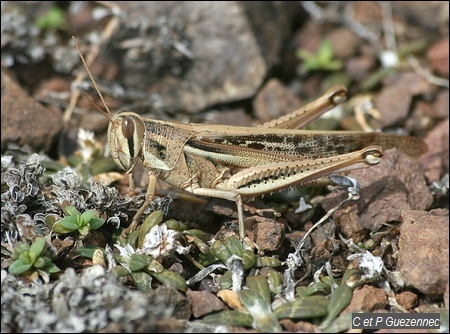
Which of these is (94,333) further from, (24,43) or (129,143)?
(24,43)

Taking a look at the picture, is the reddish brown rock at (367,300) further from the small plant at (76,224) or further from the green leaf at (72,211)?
the green leaf at (72,211)

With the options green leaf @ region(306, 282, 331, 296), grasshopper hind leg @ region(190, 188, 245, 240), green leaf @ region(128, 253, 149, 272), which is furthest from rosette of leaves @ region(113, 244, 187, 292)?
green leaf @ region(306, 282, 331, 296)

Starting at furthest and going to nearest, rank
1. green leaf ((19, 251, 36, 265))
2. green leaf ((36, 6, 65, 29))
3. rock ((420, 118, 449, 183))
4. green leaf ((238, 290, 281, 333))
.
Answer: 1. green leaf ((36, 6, 65, 29))
2. rock ((420, 118, 449, 183))
3. green leaf ((19, 251, 36, 265))
4. green leaf ((238, 290, 281, 333))

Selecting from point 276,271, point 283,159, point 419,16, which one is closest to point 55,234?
point 276,271

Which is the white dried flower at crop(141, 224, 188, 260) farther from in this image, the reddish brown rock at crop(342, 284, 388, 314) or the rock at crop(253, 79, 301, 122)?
the rock at crop(253, 79, 301, 122)

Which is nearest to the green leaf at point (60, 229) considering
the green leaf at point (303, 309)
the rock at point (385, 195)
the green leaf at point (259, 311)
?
the green leaf at point (259, 311)

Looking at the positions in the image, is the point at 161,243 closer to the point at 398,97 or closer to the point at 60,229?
the point at 60,229
